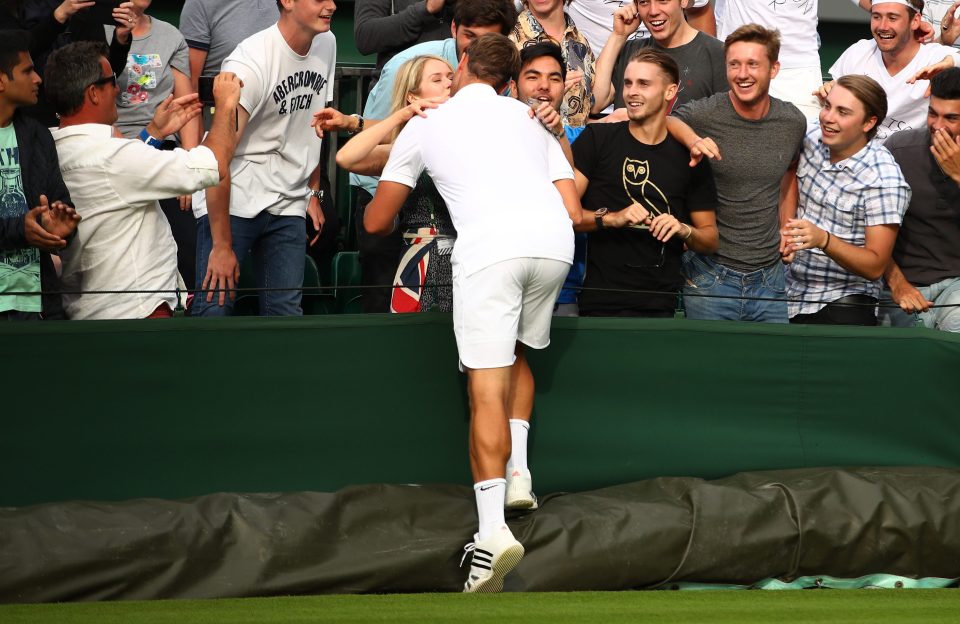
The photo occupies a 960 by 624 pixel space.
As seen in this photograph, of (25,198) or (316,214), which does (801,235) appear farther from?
(25,198)

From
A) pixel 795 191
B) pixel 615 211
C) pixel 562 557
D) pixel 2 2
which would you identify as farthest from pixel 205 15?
pixel 562 557

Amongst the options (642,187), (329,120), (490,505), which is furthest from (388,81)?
(490,505)

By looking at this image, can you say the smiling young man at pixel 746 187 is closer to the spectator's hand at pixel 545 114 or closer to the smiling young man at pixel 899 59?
the spectator's hand at pixel 545 114

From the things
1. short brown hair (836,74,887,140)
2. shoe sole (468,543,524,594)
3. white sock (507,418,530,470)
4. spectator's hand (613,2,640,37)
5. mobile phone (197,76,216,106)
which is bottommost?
shoe sole (468,543,524,594)

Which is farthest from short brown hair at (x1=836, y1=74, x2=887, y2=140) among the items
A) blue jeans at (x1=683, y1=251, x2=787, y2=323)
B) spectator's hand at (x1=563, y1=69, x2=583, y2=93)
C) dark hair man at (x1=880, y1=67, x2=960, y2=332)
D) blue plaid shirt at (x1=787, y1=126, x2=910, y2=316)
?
spectator's hand at (x1=563, y1=69, x2=583, y2=93)

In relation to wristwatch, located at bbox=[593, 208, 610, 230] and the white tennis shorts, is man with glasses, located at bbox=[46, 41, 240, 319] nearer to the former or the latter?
the white tennis shorts

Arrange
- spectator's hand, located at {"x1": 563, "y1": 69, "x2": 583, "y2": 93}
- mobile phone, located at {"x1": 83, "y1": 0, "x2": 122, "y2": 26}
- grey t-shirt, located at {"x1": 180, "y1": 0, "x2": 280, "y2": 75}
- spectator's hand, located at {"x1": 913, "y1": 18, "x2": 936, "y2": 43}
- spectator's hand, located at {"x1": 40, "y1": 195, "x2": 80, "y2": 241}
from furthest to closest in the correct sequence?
spectator's hand, located at {"x1": 913, "y1": 18, "x2": 936, "y2": 43} < grey t-shirt, located at {"x1": 180, "y1": 0, "x2": 280, "y2": 75} < mobile phone, located at {"x1": 83, "y1": 0, "x2": 122, "y2": 26} < spectator's hand, located at {"x1": 563, "y1": 69, "x2": 583, "y2": 93} < spectator's hand, located at {"x1": 40, "y1": 195, "x2": 80, "y2": 241}

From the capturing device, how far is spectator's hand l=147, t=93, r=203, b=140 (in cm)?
559

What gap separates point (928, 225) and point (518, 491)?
8.59 ft

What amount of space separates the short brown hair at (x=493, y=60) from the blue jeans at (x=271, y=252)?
1406mm

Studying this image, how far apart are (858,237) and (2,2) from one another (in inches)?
171

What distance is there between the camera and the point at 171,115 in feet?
18.5

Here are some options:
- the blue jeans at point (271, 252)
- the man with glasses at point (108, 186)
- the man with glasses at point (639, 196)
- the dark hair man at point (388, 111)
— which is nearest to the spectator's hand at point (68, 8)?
the man with glasses at point (108, 186)

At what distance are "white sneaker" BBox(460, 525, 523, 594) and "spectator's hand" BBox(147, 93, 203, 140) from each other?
7.19 feet
